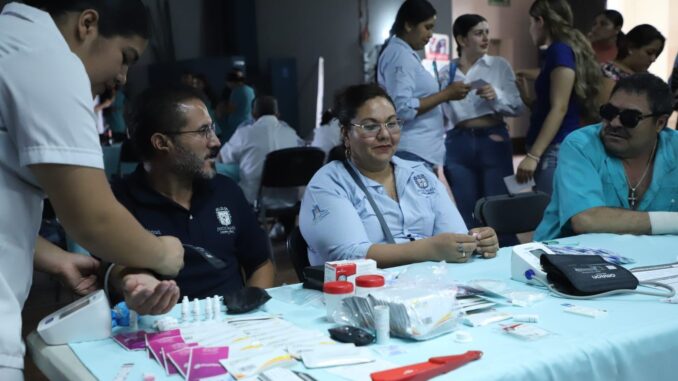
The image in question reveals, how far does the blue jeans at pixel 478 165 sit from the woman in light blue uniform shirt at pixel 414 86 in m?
0.14

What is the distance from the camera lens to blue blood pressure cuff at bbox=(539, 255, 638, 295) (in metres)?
1.48

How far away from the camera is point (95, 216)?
112cm

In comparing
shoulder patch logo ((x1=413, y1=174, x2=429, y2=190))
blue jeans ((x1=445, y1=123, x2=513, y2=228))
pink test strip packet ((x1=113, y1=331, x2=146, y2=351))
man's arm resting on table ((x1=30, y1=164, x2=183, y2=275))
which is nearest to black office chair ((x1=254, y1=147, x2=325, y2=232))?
blue jeans ((x1=445, y1=123, x2=513, y2=228))

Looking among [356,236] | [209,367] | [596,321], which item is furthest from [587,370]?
[356,236]

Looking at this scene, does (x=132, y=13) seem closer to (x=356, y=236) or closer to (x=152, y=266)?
(x=152, y=266)

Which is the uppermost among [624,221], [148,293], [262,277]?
[148,293]

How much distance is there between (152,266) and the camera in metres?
1.25

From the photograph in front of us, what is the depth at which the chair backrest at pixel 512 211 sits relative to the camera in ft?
8.38

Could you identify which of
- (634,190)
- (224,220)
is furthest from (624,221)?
(224,220)

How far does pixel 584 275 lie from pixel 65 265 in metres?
1.21

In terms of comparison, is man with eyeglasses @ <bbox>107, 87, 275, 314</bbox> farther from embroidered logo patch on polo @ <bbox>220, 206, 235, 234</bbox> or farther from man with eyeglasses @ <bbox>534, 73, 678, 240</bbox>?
man with eyeglasses @ <bbox>534, 73, 678, 240</bbox>

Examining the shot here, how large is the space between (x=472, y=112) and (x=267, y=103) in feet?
7.00

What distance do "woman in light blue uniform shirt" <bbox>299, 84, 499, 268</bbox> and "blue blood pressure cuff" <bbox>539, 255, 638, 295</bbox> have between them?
0.39 metres

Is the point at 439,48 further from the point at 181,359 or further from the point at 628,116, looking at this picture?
the point at 181,359
